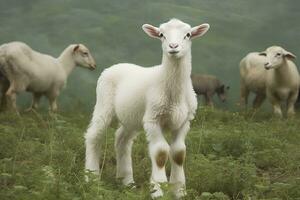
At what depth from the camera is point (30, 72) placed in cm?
1345

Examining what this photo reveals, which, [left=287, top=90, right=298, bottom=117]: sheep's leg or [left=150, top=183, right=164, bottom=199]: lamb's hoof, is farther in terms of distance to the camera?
[left=287, top=90, right=298, bottom=117]: sheep's leg

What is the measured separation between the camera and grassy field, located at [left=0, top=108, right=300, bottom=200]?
5.73 metres

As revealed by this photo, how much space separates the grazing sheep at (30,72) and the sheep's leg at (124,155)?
19.9ft

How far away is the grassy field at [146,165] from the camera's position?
18.8 ft

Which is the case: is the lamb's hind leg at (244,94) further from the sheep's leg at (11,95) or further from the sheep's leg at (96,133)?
the sheep's leg at (96,133)

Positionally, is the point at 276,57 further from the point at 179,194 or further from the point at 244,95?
the point at 179,194

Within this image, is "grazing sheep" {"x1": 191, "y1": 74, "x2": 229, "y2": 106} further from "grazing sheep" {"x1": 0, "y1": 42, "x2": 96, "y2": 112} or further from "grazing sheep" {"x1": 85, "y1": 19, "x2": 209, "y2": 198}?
"grazing sheep" {"x1": 85, "y1": 19, "x2": 209, "y2": 198}

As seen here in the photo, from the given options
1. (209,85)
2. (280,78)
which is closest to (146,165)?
(280,78)

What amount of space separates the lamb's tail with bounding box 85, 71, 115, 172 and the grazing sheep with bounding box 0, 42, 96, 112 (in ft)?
19.7

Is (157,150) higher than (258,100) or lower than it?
lower

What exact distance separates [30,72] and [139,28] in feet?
14.6

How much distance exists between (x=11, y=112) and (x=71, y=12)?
543 centimetres

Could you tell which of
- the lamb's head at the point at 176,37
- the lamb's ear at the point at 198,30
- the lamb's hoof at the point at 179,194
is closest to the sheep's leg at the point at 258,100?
the lamb's ear at the point at 198,30

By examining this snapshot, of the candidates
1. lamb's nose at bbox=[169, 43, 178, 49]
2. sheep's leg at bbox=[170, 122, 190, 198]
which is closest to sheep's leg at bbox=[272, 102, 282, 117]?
sheep's leg at bbox=[170, 122, 190, 198]
